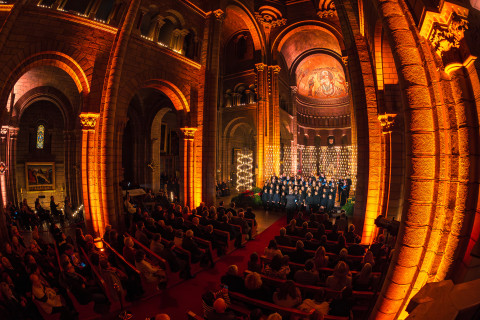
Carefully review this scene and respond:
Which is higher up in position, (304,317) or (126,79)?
(126,79)

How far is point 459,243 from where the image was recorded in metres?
2.90

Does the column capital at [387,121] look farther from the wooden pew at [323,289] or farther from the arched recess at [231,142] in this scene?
the arched recess at [231,142]

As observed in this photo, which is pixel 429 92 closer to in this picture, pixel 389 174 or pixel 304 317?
pixel 304 317

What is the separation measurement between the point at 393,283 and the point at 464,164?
5.89 feet

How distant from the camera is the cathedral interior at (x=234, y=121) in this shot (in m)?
3.06

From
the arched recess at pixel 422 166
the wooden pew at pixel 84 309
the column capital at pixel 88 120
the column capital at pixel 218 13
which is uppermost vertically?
the column capital at pixel 218 13

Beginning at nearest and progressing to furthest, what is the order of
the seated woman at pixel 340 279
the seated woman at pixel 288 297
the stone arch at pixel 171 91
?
the seated woman at pixel 288 297
the seated woman at pixel 340 279
the stone arch at pixel 171 91

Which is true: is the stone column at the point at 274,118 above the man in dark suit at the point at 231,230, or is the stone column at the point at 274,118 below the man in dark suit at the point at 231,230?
above

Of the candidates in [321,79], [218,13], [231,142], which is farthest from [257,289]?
[321,79]

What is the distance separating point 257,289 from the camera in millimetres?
4066

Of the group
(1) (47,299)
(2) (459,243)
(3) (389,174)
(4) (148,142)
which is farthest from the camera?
(4) (148,142)

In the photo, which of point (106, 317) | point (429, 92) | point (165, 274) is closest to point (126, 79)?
point (165, 274)

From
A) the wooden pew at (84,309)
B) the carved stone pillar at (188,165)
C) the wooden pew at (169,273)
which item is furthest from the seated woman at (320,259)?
the carved stone pillar at (188,165)

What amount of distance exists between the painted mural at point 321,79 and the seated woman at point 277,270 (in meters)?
26.6
